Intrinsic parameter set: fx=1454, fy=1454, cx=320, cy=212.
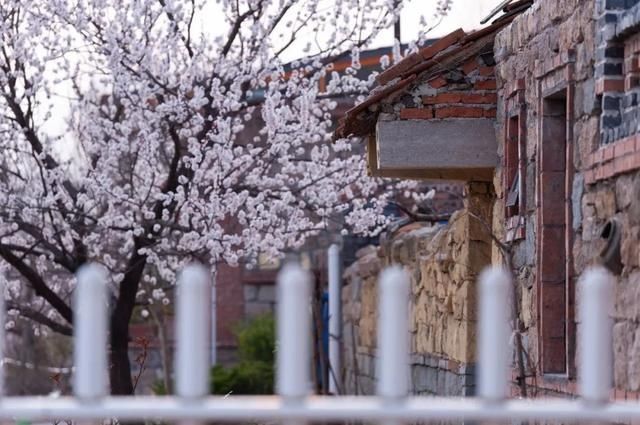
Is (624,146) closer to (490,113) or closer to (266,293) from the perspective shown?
(490,113)

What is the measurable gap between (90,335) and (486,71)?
5691mm

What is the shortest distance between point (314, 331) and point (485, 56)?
6980 millimetres

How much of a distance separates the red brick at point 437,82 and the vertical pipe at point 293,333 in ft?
17.8

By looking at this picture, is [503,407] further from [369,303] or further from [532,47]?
[369,303]

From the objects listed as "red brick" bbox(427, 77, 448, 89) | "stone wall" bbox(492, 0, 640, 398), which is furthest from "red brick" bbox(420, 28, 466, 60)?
"stone wall" bbox(492, 0, 640, 398)

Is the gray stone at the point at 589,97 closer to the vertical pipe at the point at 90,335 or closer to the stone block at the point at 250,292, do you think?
the vertical pipe at the point at 90,335

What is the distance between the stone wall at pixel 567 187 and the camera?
630cm

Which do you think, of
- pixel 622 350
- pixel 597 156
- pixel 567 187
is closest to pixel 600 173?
pixel 597 156

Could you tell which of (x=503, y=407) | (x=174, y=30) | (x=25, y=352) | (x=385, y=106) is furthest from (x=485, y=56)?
(x=25, y=352)

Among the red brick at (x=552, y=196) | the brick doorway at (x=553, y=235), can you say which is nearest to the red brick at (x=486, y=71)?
the brick doorway at (x=553, y=235)

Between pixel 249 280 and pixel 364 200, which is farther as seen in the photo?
pixel 249 280

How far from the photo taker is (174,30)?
12766mm

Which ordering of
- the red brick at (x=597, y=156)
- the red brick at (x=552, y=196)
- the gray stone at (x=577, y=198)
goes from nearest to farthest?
the red brick at (x=597, y=156) → the gray stone at (x=577, y=198) → the red brick at (x=552, y=196)

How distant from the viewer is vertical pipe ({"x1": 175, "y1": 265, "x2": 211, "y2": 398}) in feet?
12.4
